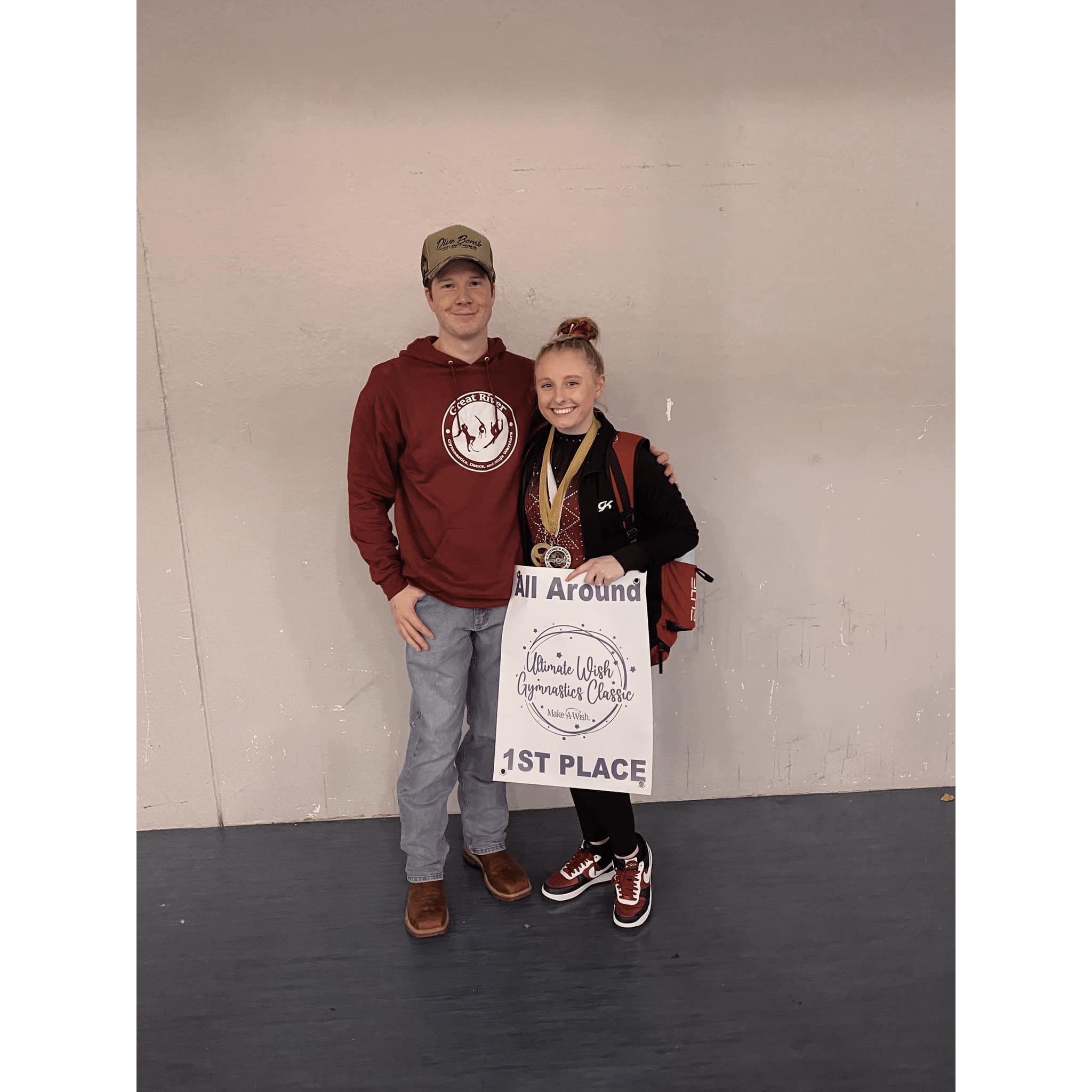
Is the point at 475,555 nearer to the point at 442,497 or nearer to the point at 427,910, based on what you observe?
the point at 442,497

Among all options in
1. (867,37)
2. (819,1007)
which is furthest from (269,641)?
(867,37)

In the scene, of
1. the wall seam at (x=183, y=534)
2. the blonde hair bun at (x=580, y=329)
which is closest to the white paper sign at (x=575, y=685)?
the blonde hair bun at (x=580, y=329)

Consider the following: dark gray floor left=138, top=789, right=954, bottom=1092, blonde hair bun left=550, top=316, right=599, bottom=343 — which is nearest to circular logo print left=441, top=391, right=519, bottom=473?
blonde hair bun left=550, top=316, right=599, bottom=343

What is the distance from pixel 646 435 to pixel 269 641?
155 cm

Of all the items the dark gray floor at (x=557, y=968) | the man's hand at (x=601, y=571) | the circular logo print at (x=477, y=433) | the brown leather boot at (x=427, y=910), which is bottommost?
the dark gray floor at (x=557, y=968)

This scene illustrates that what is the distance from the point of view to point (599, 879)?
7.69ft

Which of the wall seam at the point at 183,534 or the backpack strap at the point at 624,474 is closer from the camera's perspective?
the backpack strap at the point at 624,474

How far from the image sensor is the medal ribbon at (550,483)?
2.02 metres

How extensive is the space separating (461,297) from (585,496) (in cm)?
63

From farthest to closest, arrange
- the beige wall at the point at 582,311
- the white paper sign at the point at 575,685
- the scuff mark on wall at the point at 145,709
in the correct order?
the scuff mark on wall at the point at 145,709
the beige wall at the point at 582,311
the white paper sign at the point at 575,685

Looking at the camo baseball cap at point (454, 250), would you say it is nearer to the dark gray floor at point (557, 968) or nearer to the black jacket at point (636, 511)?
the black jacket at point (636, 511)

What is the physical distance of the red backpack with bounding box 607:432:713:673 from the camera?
2033 mm

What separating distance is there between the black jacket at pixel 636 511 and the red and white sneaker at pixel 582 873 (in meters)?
0.94

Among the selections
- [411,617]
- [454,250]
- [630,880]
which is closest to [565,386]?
[454,250]
